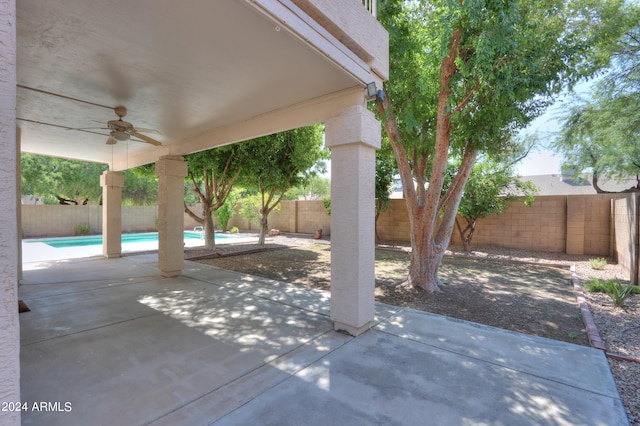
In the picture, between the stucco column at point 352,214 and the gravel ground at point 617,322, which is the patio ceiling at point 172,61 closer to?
the stucco column at point 352,214

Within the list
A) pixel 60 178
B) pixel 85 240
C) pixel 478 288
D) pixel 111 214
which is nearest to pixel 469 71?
pixel 478 288

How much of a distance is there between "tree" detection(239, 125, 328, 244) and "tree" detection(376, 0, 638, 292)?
4.19 meters

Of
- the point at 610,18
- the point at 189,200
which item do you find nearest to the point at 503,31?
the point at 610,18

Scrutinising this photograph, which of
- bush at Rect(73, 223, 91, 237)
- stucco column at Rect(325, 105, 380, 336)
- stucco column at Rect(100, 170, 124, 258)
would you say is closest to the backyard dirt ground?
stucco column at Rect(325, 105, 380, 336)

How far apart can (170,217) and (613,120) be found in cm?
1109

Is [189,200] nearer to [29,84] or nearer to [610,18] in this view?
[29,84]

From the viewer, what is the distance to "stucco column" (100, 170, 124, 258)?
8.98m

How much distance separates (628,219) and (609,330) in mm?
4259

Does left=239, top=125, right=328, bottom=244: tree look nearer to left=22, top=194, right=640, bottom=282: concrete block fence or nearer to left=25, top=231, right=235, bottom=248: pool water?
left=22, top=194, right=640, bottom=282: concrete block fence

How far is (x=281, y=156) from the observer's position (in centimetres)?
1039

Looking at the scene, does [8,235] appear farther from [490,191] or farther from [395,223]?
[395,223]

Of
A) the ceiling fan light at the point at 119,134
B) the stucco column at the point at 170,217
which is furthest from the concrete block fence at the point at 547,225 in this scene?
the ceiling fan light at the point at 119,134

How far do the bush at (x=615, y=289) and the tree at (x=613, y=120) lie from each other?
4.29 meters

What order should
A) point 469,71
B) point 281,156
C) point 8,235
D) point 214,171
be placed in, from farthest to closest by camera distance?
point 281,156, point 214,171, point 469,71, point 8,235
